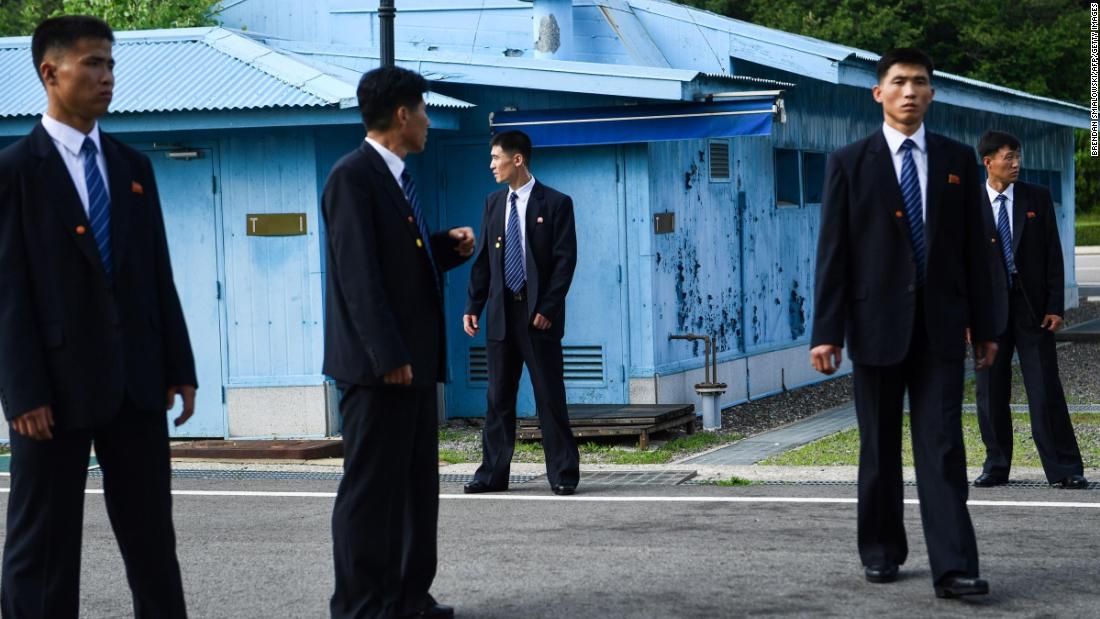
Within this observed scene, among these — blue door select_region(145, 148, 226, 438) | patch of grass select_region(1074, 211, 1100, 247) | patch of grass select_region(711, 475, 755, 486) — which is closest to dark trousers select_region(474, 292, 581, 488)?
patch of grass select_region(711, 475, 755, 486)

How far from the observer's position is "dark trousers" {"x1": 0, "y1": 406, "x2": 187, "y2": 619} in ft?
16.5

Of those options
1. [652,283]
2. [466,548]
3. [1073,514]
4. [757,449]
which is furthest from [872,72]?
[466,548]

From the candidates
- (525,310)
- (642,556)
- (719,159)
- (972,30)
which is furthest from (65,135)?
(972,30)

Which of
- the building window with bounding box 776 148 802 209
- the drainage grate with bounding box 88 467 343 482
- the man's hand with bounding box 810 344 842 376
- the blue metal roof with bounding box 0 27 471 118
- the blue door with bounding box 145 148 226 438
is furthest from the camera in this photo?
the building window with bounding box 776 148 802 209

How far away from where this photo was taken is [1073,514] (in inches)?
332

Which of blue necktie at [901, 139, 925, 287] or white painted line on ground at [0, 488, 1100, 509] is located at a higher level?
blue necktie at [901, 139, 925, 287]

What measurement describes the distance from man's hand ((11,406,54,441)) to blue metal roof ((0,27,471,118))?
764cm

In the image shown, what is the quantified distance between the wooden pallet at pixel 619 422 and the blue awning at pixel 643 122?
6.96 feet

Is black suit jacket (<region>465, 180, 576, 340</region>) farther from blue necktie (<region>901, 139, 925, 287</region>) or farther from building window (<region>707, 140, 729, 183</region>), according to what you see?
building window (<region>707, 140, 729, 183</region>)

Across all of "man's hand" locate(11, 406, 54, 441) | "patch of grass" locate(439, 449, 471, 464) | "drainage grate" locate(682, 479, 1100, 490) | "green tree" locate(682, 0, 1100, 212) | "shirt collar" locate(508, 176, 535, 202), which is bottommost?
"drainage grate" locate(682, 479, 1100, 490)

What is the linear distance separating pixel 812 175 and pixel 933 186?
1114 centimetres

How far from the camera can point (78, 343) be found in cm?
498

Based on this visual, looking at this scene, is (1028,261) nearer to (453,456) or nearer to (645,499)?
(645,499)

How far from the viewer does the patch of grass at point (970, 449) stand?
10891mm
